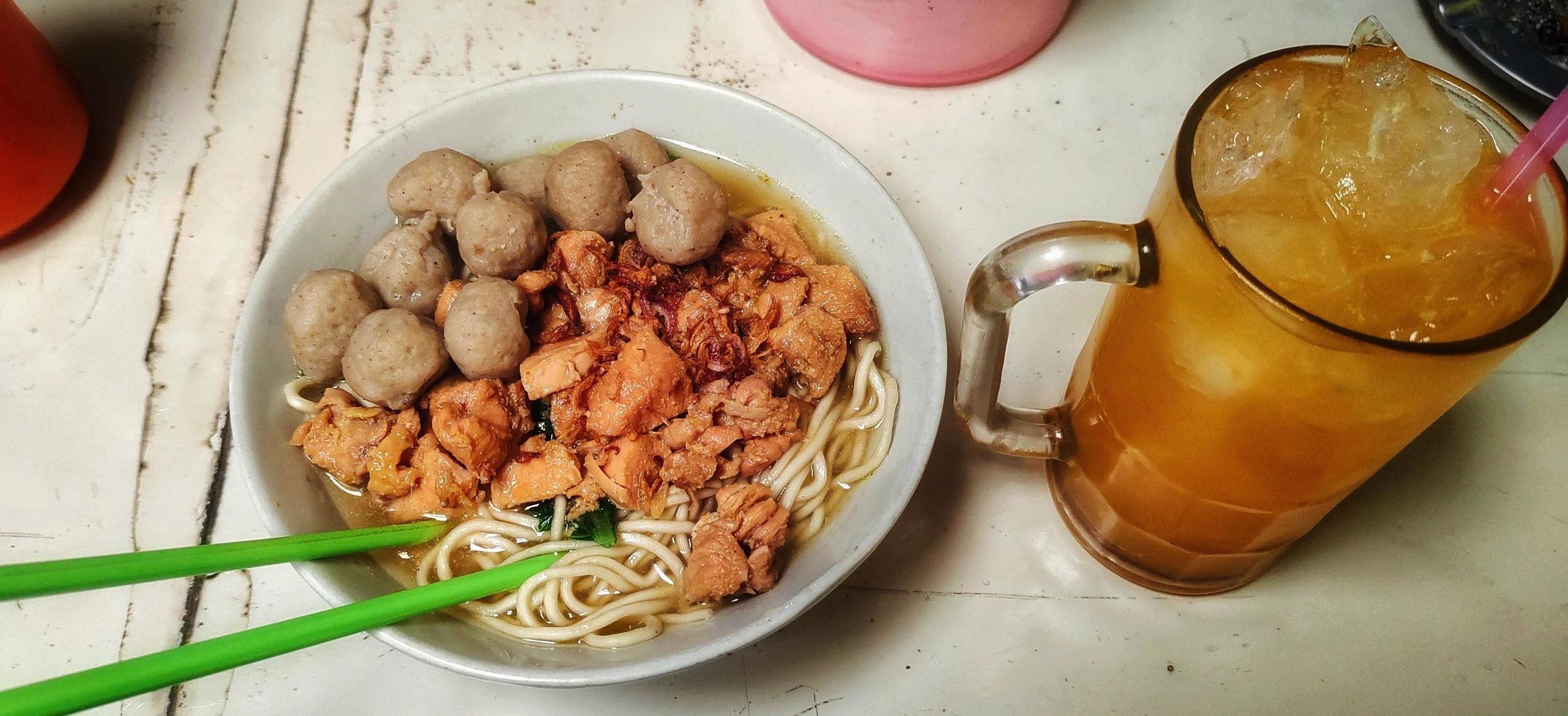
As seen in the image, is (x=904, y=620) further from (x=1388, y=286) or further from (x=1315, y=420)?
(x=1388, y=286)

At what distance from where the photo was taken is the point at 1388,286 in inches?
35.1

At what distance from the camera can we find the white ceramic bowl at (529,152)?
1.12 metres

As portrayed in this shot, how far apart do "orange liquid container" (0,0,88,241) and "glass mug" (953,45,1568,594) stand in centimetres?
162

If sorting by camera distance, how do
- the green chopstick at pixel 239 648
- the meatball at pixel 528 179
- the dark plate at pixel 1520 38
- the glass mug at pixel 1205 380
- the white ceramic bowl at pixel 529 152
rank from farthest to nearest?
the dark plate at pixel 1520 38, the meatball at pixel 528 179, the white ceramic bowl at pixel 529 152, the glass mug at pixel 1205 380, the green chopstick at pixel 239 648

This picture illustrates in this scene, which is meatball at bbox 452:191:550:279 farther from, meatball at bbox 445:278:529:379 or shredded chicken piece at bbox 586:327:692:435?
shredded chicken piece at bbox 586:327:692:435

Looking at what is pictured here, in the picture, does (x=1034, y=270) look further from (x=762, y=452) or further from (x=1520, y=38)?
(x=1520, y=38)

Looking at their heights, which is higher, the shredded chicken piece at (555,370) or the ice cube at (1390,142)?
the ice cube at (1390,142)

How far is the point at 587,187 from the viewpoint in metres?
1.43

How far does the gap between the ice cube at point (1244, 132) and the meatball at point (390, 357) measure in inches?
40.8

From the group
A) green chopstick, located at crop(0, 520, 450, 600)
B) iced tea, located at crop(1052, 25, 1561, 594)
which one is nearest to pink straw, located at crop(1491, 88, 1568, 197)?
iced tea, located at crop(1052, 25, 1561, 594)

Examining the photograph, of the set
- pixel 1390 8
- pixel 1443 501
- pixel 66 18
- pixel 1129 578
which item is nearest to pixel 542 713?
pixel 1129 578

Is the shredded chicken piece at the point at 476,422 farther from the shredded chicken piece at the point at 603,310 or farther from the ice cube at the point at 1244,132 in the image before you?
the ice cube at the point at 1244,132

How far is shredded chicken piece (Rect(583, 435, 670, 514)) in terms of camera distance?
52.4 inches

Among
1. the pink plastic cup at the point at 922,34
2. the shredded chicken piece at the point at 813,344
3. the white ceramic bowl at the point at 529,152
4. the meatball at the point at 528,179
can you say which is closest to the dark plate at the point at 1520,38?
the pink plastic cup at the point at 922,34
